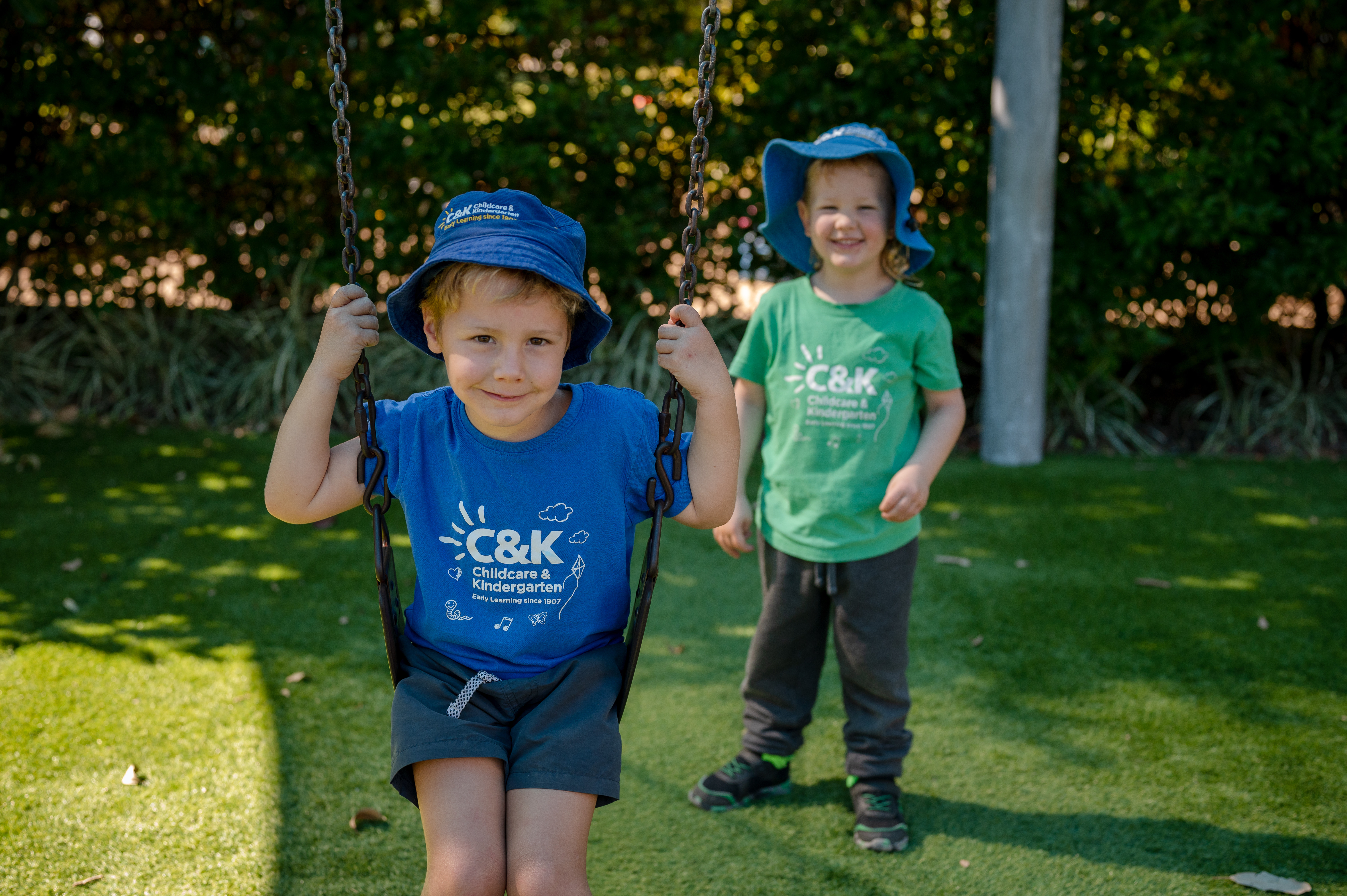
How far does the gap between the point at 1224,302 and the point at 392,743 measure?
19.5ft

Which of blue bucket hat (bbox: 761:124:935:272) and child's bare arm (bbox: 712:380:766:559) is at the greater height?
blue bucket hat (bbox: 761:124:935:272)

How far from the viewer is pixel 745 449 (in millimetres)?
2766

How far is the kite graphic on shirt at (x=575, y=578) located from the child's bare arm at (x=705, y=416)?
200 millimetres

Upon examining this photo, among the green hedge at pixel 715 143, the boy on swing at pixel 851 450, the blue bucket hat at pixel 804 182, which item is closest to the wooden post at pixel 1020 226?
the green hedge at pixel 715 143

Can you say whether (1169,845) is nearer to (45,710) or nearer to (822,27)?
(45,710)

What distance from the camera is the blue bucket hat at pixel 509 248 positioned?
1786mm

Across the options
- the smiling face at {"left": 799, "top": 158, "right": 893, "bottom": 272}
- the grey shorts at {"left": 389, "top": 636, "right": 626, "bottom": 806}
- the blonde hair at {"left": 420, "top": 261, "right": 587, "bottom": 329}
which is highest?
the smiling face at {"left": 799, "top": 158, "right": 893, "bottom": 272}

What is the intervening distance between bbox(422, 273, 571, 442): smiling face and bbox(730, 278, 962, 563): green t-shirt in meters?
0.90

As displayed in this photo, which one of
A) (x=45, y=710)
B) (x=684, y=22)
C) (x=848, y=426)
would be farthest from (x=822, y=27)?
(x=45, y=710)

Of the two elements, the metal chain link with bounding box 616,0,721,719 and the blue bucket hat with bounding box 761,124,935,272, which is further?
Answer: the blue bucket hat with bounding box 761,124,935,272

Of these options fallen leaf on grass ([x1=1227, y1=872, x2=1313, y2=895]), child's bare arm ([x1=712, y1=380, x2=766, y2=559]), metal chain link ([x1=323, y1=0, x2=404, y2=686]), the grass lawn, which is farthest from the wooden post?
metal chain link ([x1=323, y1=0, x2=404, y2=686])

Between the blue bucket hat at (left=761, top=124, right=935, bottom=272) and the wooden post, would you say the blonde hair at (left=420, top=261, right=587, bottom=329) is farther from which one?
the wooden post

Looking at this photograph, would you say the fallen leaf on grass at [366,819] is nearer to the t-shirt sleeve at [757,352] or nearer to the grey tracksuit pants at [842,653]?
the grey tracksuit pants at [842,653]

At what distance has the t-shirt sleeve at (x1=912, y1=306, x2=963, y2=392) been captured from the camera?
2.58 m
